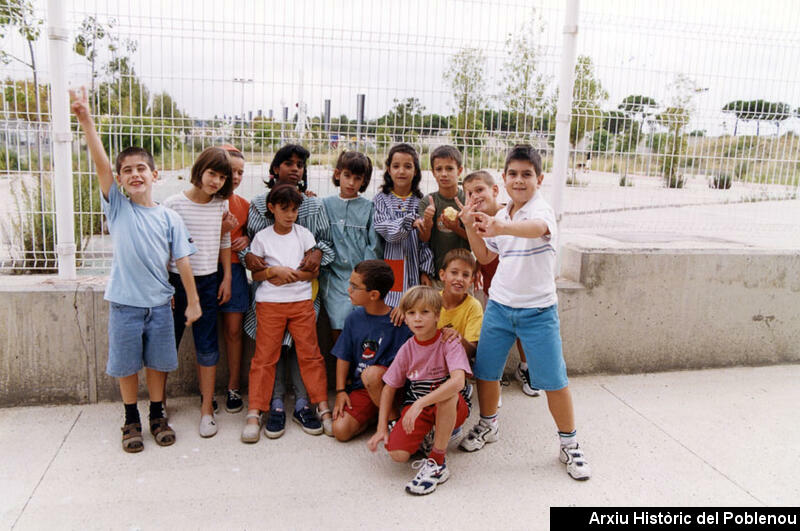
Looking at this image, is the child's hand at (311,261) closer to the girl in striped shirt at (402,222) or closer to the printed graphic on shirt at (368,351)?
the girl in striped shirt at (402,222)

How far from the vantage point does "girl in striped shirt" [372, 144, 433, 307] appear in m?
3.61

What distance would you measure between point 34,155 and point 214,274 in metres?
1.36

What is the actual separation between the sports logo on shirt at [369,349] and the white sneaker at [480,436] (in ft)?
2.18

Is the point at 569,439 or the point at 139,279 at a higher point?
the point at 139,279

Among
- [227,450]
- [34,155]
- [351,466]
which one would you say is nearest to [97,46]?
[34,155]

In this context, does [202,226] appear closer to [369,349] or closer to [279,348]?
[279,348]

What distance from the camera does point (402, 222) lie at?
11.7 feet

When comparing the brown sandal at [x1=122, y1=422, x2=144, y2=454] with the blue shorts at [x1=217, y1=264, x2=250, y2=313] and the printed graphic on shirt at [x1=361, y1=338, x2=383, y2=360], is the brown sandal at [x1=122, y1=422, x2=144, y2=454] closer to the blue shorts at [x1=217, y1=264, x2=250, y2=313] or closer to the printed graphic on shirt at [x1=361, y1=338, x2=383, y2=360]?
the blue shorts at [x1=217, y1=264, x2=250, y2=313]

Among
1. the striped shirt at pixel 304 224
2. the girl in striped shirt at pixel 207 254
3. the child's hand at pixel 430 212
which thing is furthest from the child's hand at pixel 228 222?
the child's hand at pixel 430 212

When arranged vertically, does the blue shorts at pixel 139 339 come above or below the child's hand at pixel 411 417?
above

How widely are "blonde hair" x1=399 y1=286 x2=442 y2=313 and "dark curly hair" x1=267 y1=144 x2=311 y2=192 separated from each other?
1107 millimetres

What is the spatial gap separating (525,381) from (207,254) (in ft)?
7.09

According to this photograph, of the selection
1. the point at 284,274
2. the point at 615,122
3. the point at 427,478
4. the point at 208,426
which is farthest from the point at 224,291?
the point at 615,122

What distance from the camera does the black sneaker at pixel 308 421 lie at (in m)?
3.40
